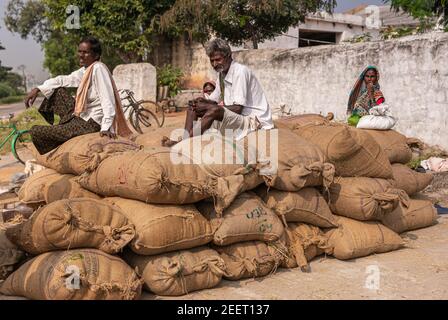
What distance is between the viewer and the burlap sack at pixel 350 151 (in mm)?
3555

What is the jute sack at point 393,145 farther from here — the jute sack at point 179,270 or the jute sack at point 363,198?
the jute sack at point 179,270

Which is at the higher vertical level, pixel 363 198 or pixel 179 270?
pixel 363 198

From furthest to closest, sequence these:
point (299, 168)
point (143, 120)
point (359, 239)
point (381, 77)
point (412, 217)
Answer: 1. point (143, 120)
2. point (381, 77)
3. point (412, 217)
4. point (359, 239)
5. point (299, 168)

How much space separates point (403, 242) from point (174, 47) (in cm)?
1363

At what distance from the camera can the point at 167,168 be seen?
2891mm

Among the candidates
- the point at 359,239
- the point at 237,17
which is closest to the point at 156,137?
the point at 359,239

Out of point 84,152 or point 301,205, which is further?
point 84,152

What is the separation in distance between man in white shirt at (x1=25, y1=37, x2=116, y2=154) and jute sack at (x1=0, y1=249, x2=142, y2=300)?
50.5 inches

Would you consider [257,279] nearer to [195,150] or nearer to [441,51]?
[195,150]

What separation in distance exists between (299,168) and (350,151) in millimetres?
525

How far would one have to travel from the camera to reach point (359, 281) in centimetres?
303

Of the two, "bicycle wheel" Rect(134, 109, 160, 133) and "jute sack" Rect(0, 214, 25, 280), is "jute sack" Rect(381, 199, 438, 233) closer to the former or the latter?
"jute sack" Rect(0, 214, 25, 280)

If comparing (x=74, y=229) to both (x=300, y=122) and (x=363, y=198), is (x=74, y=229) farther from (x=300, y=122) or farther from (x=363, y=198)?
(x=300, y=122)

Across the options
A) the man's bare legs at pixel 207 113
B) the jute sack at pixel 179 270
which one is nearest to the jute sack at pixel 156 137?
the man's bare legs at pixel 207 113
